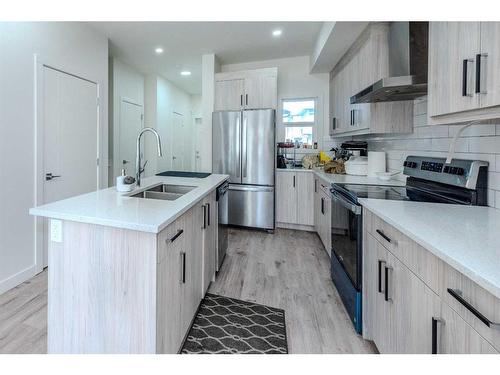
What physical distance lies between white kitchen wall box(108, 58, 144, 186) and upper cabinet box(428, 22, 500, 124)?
4.39 m

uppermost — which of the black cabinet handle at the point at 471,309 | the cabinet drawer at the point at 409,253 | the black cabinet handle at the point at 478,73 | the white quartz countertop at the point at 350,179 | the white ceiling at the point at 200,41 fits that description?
the white ceiling at the point at 200,41

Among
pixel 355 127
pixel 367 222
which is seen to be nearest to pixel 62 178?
pixel 367 222

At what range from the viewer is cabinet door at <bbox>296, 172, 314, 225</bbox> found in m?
3.89

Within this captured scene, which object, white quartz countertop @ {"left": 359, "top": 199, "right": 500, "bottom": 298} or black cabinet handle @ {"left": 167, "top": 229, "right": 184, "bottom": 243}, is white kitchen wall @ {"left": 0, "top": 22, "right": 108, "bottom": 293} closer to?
black cabinet handle @ {"left": 167, "top": 229, "right": 184, "bottom": 243}

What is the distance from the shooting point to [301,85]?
439 centimetres

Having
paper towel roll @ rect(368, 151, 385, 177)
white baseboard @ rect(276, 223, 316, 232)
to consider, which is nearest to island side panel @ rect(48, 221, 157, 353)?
paper towel roll @ rect(368, 151, 385, 177)

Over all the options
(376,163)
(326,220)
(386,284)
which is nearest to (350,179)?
(376,163)

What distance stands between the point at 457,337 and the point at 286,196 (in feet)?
10.5

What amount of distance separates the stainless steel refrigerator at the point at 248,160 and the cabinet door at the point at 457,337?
118 inches

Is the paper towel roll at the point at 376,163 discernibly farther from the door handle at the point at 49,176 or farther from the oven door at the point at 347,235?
the door handle at the point at 49,176

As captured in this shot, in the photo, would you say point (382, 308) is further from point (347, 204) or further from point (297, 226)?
point (297, 226)

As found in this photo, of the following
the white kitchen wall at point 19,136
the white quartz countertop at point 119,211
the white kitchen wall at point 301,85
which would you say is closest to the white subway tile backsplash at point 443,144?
the white kitchen wall at point 301,85

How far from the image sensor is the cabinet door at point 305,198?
3.89 metres

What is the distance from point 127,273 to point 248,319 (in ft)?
3.48
